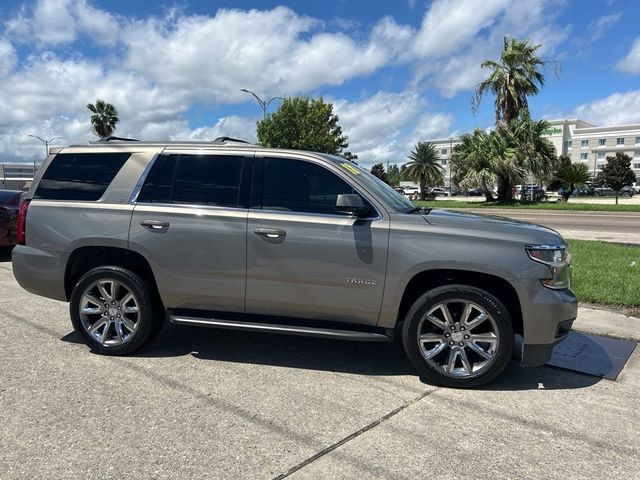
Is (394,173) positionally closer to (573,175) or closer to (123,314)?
(573,175)

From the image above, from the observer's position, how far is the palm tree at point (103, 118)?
178 feet

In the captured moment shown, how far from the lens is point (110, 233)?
15.0ft

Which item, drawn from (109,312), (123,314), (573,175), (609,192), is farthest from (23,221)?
(609,192)

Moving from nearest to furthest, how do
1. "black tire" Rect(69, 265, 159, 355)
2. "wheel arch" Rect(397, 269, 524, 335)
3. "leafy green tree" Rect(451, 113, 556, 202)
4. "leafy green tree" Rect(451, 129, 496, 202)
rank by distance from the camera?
"wheel arch" Rect(397, 269, 524, 335) → "black tire" Rect(69, 265, 159, 355) → "leafy green tree" Rect(451, 113, 556, 202) → "leafy green tree" Rect(451, 129, 496, 202)

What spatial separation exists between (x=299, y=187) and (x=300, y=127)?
37.9m

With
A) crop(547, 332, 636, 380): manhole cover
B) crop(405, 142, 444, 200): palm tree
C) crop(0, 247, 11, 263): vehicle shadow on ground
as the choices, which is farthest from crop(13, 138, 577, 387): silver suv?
crop(405, 142, 444, 200): palm tree

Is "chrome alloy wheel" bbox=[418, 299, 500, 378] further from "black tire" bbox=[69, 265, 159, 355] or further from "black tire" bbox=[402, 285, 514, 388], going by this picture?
"black tire" bbox=[69, 265, 159, 355]

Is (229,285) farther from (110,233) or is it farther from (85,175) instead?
(85,175)

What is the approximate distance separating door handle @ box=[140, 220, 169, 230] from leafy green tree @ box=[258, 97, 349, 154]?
34706 mm

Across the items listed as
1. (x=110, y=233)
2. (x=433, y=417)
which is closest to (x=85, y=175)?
(x=110, y=233)

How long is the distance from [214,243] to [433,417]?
7.24ft

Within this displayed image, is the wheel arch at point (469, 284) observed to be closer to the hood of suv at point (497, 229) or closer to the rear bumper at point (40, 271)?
the hood of suv at point (497, 229)

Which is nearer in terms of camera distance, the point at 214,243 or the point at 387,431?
the point at 387,431

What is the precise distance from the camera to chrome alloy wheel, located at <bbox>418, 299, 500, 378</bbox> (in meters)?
4.01
